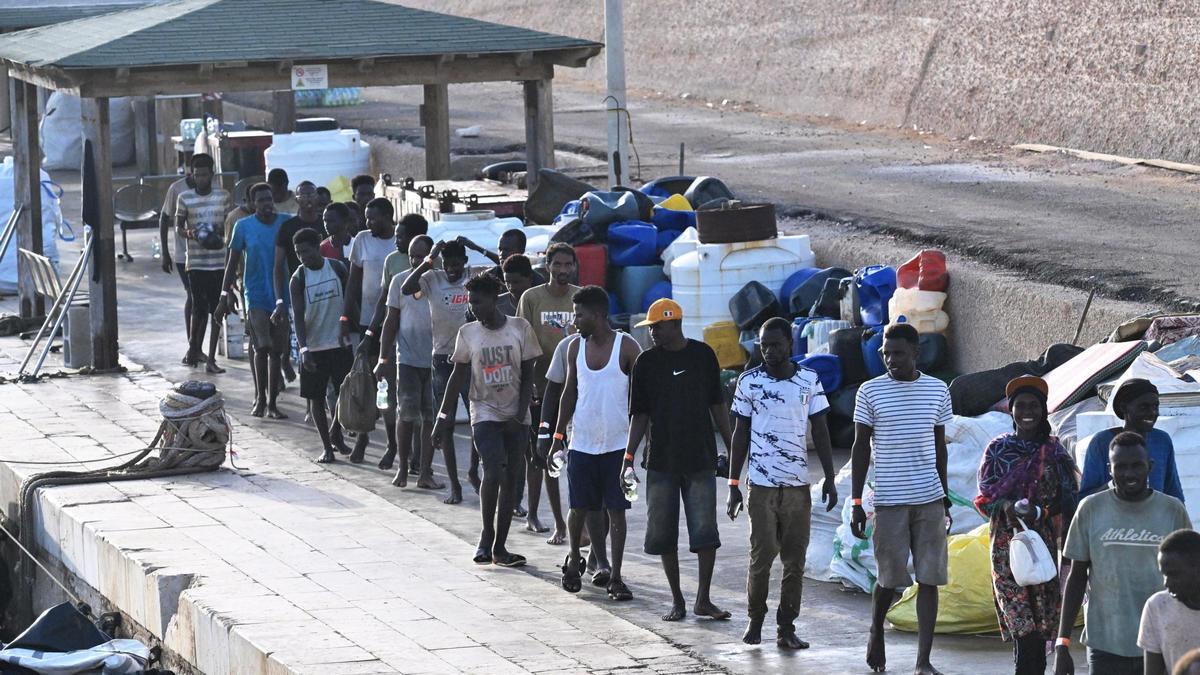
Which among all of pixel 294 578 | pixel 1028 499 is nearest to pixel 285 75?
pixel 294 578

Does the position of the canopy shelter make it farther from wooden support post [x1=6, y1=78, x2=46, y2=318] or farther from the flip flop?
the flip flop

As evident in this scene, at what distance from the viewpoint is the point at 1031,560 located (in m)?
7.24

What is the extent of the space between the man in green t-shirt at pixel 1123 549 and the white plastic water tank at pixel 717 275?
7.48 meters

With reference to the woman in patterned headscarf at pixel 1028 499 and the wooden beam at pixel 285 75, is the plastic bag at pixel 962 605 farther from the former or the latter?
the wooden beam at pixel 285 75

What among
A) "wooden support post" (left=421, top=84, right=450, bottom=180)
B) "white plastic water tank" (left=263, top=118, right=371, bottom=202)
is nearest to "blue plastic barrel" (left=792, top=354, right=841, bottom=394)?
"wooden support post" (left=421, top=84, right=450, bottom=180)

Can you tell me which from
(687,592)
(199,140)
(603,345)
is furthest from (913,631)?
(199,140)

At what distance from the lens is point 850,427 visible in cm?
1222

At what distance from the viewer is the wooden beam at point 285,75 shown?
49.1ft

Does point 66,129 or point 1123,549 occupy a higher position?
point 66,129

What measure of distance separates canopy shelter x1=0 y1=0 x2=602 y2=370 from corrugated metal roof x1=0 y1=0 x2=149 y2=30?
4.60 m

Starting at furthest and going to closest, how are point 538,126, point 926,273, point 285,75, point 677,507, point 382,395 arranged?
1. point 538,126
2. point 285,75
3. point 926,273
4. point 382,395
5. point 677,507

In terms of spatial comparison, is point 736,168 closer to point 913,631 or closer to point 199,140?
point 199,140

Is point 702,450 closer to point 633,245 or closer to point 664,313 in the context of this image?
point 664,313

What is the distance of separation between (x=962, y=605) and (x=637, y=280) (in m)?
6.35
